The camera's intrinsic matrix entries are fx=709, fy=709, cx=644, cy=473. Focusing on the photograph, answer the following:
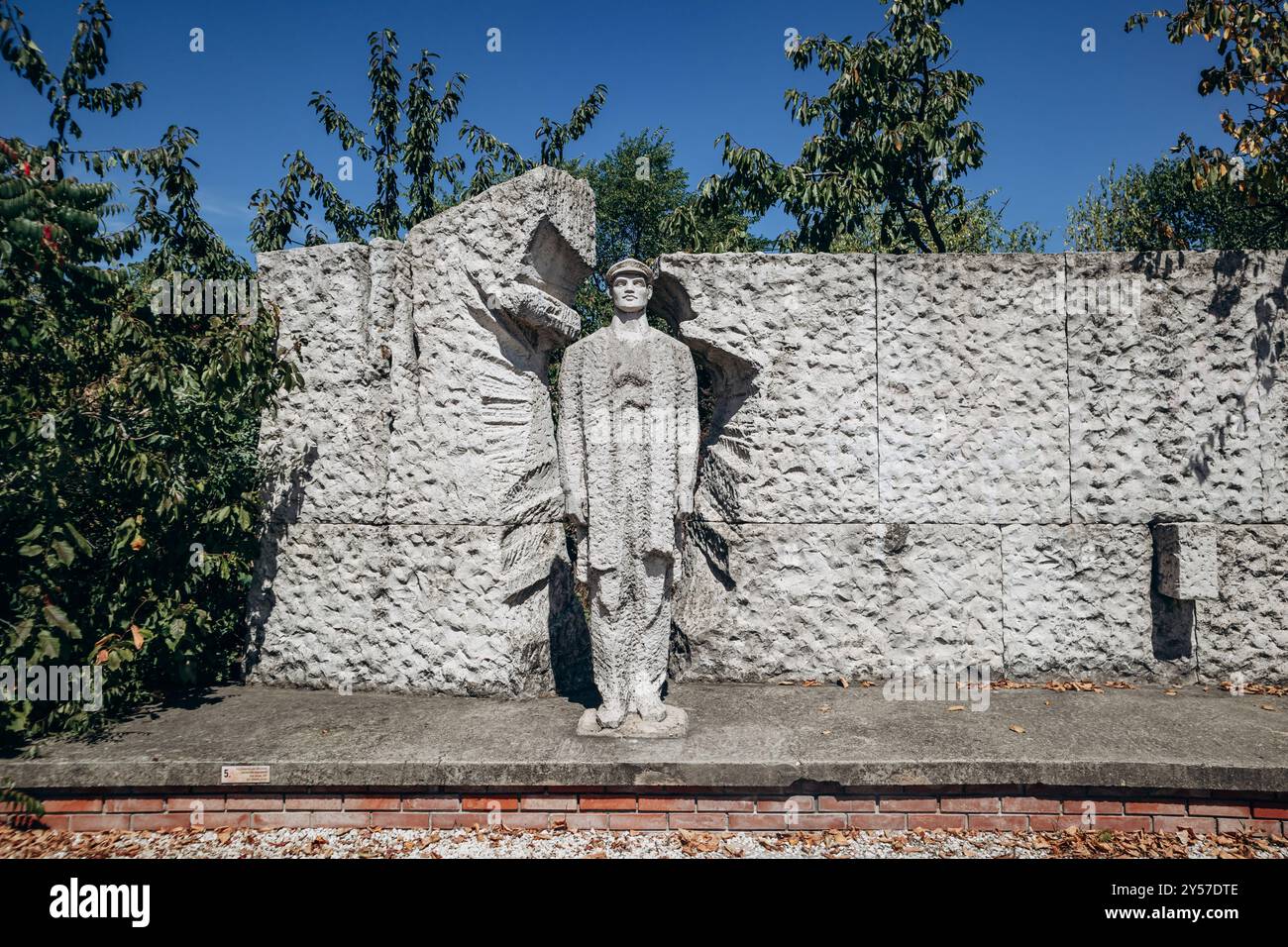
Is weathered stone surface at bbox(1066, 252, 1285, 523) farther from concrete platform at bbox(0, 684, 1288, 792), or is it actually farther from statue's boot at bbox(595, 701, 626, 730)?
statue's boot at bbox(595, 701, 626, 730)

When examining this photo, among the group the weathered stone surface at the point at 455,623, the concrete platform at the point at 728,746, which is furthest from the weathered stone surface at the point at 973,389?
the weathered stone surface at the point at 455,623

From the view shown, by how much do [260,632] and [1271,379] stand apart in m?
6.83

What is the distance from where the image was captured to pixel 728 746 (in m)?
3.51

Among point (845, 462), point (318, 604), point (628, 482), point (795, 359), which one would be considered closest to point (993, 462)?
point (845, 462)

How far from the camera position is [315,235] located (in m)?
8.48

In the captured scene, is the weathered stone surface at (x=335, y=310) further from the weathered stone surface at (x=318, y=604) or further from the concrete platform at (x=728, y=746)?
the concrete platform at (x=728, y=746)

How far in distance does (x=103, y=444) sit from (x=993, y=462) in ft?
17.5

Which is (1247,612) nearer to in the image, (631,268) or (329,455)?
(631,268)

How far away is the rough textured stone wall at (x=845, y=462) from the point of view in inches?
177

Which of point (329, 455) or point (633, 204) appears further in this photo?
point (633, 204)

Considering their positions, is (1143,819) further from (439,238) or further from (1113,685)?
(439,238)

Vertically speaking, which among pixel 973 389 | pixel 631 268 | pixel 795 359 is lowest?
pixel 973 389

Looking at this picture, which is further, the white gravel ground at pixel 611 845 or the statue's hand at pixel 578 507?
the statue's hand at pixel 578 507

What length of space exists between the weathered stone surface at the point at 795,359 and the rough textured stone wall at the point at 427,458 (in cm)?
98
